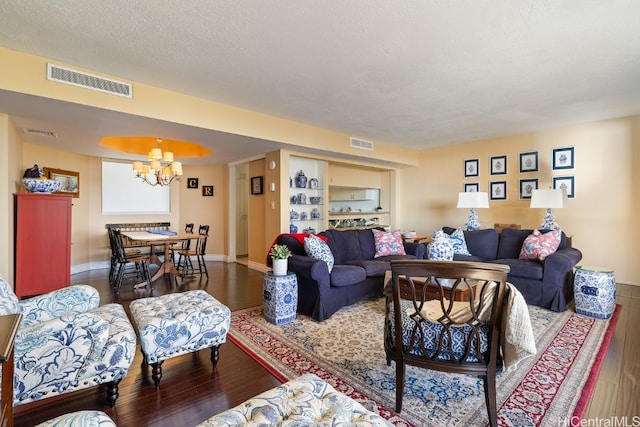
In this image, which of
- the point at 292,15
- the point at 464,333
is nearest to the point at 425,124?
the point at 292,15

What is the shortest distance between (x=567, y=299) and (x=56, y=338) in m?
4.72

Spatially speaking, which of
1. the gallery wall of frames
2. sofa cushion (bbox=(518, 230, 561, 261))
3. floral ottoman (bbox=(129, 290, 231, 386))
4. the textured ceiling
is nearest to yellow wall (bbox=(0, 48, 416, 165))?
the textured ceiling

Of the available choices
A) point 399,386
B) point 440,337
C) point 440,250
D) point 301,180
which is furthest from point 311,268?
point 301,180

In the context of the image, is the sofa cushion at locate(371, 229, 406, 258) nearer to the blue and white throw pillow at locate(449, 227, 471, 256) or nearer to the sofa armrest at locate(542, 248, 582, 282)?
the blue and white throw pillow at locate(449, 227, 471, 256)

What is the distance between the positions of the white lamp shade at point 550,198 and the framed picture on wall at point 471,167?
1.72 m

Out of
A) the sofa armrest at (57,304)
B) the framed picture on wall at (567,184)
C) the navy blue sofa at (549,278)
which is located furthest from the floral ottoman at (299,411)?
the framed picture on wall at (567,184)

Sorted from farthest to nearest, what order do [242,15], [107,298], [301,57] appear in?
[107,298], [301,57], [242,15]

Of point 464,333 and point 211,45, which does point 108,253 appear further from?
point 464,333

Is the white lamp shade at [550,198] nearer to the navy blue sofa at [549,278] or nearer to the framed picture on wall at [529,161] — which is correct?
the navy blue sofa at [549,278]

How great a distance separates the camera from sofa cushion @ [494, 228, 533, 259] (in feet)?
14.2

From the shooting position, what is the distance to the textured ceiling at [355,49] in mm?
2076

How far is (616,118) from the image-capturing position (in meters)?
4.53

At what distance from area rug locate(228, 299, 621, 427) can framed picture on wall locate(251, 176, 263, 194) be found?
3.00 m

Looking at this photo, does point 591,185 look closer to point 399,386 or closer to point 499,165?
point 499,165
